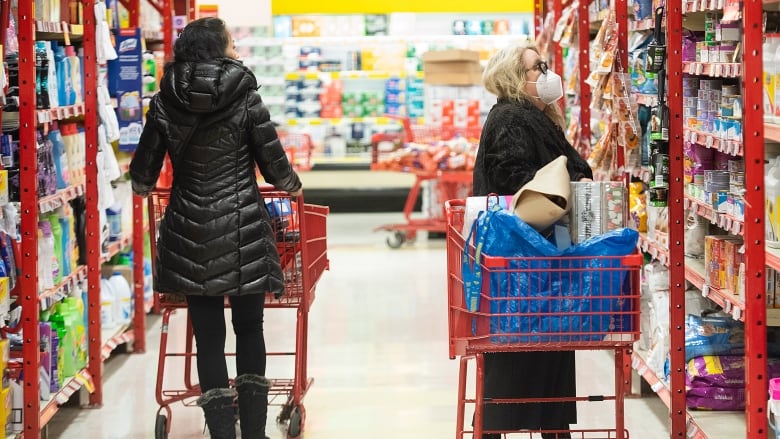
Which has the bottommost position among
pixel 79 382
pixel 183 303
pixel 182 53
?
pixel 79 382

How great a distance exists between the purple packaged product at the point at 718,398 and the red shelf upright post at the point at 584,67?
1785mm

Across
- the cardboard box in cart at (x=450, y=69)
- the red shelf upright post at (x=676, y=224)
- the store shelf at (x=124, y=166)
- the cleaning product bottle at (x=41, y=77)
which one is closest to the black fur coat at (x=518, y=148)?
the red shelf upright post at (x=676, y=224)

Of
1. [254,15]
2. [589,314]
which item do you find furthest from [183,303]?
[254,15]

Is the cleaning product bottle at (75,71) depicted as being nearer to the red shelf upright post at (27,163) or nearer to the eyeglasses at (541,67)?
the red shelf upright post at (27,163)

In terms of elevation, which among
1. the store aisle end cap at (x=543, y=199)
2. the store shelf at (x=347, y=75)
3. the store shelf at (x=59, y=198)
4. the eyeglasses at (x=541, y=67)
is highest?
the store shelf at (x=347, y=75)

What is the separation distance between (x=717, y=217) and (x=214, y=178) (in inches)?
69.3

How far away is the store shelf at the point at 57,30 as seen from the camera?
478 cm

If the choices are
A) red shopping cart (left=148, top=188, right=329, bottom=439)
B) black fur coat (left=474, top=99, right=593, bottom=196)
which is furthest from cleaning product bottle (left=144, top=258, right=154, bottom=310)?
black fur coat (left=474, top=99, right=593, bottom=196)

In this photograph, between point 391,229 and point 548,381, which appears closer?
point 548,381

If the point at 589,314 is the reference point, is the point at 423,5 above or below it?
above

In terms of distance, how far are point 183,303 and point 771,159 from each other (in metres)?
2.21

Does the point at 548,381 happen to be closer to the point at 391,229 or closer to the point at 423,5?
the point at 391,229

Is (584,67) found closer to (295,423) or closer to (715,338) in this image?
(715,338)

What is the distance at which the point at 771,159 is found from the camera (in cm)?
390
